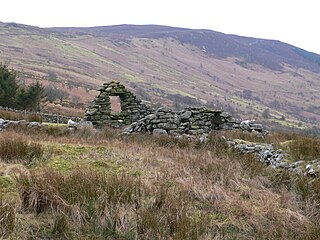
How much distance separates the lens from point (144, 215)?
164 inches

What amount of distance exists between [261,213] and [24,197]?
115 inches

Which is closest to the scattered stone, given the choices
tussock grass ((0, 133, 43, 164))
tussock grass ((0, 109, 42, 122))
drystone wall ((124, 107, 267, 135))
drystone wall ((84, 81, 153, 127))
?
drystone wall ((124, 107, 267, 135))

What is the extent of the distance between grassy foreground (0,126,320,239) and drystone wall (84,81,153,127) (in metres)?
8.18

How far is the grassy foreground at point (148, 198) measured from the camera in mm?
3996

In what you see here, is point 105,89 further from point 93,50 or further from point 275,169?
point 93,50

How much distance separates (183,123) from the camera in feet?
43.2

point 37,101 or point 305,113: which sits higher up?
point 37,101

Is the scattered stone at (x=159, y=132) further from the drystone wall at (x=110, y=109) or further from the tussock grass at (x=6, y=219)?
the tussock grass at (x=6, y=219)

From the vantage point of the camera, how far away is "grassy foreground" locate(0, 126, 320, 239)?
4.00 m

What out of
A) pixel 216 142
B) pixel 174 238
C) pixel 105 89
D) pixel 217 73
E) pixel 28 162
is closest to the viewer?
pixel 174 238

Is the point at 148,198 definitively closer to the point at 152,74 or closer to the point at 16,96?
the point at 16,96

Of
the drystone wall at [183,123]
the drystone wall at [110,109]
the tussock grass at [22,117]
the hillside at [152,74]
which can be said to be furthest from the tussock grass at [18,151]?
the hillside at [152,74]

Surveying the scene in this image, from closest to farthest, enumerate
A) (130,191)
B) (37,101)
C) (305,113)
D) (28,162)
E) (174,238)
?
(174,238), (130,191), (28,162), (37,101), (305,113)

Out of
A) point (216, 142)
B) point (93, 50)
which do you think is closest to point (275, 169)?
point (216, 142)
